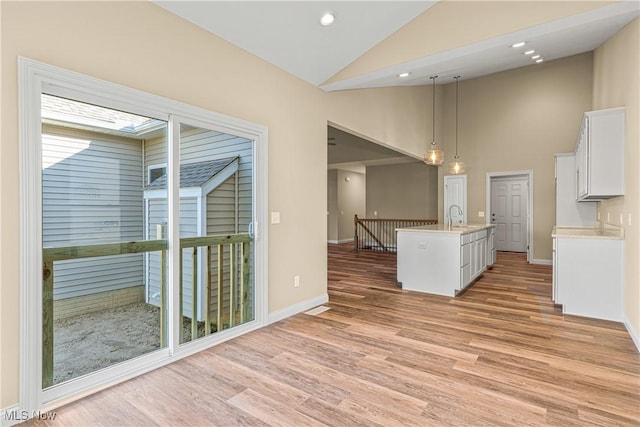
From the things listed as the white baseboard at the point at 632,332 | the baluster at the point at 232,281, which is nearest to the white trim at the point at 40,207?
the baluster at the point at 232,281

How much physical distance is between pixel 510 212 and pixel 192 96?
29.8 ft

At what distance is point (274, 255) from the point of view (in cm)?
369

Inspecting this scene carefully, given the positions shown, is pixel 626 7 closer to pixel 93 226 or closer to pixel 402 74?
pixel 402 74

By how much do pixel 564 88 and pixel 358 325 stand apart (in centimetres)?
726

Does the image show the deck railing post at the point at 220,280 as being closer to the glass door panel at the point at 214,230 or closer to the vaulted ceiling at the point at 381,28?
the glass door panel at the point at 214,230

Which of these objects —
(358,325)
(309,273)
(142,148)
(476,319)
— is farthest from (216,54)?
(476,319)

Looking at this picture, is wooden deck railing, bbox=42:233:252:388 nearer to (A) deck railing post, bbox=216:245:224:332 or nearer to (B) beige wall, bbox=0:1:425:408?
(A) deck railing post, bbox=216:245:224:332

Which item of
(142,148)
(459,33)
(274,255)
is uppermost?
(459,33)

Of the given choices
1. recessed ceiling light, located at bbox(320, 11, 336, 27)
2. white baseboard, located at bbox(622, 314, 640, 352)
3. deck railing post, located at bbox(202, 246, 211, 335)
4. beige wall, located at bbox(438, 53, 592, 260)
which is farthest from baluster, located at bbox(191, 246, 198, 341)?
beige wall, located at bbox(438, 53, 592, 260)

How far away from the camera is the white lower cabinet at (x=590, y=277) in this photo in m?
3.72

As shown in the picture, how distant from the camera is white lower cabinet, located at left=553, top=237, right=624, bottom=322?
372 cm

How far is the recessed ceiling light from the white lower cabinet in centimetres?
358

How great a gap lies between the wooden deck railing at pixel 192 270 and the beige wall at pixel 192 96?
0.20 metres

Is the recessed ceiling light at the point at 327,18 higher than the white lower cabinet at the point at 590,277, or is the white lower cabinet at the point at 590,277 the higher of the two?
the recessed ceiling light at the point at 327,18
